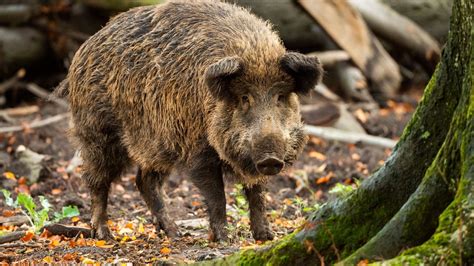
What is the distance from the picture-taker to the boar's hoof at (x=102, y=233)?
777 centimetres

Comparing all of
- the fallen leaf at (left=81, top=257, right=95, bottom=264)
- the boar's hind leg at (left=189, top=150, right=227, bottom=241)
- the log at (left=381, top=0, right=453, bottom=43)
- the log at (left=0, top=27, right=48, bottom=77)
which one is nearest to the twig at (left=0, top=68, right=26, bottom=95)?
the log at (left=0, top=27, right=48, bottom=77)

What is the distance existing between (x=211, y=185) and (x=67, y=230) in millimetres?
1373

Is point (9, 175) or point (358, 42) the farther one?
point (358, 42)

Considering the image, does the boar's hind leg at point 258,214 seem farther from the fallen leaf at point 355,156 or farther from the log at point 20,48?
the log at point 20,48

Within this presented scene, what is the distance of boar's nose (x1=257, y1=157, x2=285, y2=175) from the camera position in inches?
253

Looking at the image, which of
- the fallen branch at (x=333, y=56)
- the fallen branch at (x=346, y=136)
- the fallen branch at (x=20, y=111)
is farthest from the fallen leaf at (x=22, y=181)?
the fallen branch at (x=333, y=56)

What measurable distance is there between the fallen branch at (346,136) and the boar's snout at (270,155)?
17.5 feet

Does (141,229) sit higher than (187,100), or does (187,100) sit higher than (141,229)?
(187,100)

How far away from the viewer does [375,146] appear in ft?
39.0

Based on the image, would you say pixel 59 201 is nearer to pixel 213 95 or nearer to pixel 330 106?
pixel 213 95

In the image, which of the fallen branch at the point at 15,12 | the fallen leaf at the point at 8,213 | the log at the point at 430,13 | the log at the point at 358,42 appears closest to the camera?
the fallen leaf at the point at 8,213

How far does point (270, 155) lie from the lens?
254 inches

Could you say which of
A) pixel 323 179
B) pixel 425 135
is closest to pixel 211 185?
pixel 425 135

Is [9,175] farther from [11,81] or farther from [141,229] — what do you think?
[11,81]
